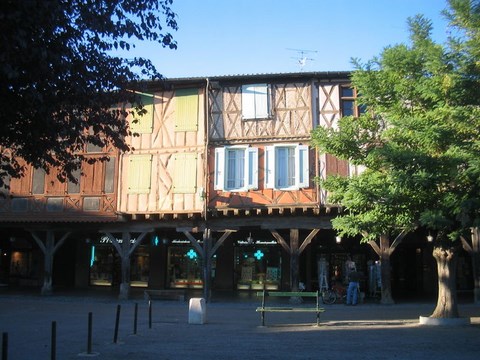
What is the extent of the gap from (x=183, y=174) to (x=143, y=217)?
2.39 m

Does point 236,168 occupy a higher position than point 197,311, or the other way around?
point 236,168

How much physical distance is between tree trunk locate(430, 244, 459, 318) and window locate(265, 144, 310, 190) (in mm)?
6879

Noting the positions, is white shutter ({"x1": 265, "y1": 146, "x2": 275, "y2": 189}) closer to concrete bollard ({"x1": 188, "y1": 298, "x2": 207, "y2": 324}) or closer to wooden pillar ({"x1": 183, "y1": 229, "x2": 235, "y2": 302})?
wooden pillar ({"x1": 183, "y1": 229, "x2": 235, "y2": 302})

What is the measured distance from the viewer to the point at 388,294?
1867 cm

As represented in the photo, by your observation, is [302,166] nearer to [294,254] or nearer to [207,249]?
[294,254]

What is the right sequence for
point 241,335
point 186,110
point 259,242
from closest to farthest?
1. point 241,335
2. point 186,110
3. point 259,242

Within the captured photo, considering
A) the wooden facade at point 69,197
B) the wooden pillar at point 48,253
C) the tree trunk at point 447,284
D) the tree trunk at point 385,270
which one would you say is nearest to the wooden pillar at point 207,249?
the wooden facade at point 69,197

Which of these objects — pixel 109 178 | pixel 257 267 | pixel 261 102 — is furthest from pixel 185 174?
pixel 257 267

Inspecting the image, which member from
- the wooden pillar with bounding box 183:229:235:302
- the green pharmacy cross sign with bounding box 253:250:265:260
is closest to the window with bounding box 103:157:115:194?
the wooden pillar with bounding box 183:229:235:302

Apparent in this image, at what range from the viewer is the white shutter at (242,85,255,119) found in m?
20.2

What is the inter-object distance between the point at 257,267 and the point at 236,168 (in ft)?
20.9

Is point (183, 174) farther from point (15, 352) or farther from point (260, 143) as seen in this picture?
point (15, 352)

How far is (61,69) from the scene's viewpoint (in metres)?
7.16

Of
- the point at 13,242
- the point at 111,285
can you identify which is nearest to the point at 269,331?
the point at 111,285
